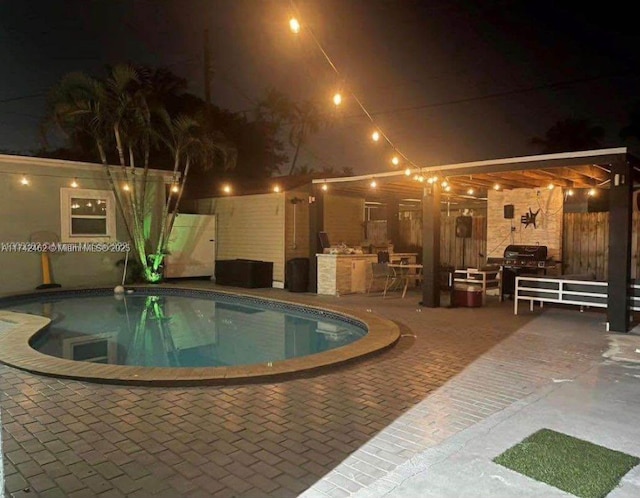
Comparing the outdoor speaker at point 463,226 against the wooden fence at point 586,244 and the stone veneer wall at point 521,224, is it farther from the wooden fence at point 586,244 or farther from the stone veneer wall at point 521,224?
the wooden fence at point 586,244

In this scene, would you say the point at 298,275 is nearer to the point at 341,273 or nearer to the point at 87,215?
the point at 341,273

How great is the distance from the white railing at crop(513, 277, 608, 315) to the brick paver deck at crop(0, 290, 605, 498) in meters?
2.33

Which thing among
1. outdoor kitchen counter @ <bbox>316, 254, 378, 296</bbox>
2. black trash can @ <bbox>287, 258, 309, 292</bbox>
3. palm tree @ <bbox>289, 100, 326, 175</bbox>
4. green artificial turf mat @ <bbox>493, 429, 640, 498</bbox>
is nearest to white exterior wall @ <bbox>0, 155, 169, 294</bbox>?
black trash can @ <bbox>287, 258, 309, 292</bbox>

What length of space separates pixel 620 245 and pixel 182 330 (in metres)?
6.45

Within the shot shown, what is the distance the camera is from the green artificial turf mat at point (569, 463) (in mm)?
2445

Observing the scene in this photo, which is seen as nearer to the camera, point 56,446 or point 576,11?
point 56,446

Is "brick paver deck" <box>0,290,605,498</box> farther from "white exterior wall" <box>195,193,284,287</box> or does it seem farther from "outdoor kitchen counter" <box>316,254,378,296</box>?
"white exterior wall" <box>195,193,284,287</box>

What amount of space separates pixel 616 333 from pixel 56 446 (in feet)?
21.7

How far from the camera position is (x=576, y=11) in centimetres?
1026

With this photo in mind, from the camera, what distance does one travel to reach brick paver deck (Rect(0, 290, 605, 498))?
2.53 m

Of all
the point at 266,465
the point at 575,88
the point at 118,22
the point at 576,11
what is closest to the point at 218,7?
the point at 118,22

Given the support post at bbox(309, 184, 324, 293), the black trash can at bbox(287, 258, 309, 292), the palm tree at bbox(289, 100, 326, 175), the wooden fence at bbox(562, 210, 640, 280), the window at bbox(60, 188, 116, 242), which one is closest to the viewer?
the wooden fence at bbox(562, 210, 640, 280)

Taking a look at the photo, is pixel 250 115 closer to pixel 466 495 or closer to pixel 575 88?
pixel 575 88

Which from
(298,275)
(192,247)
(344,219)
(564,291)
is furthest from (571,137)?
(192,247)
